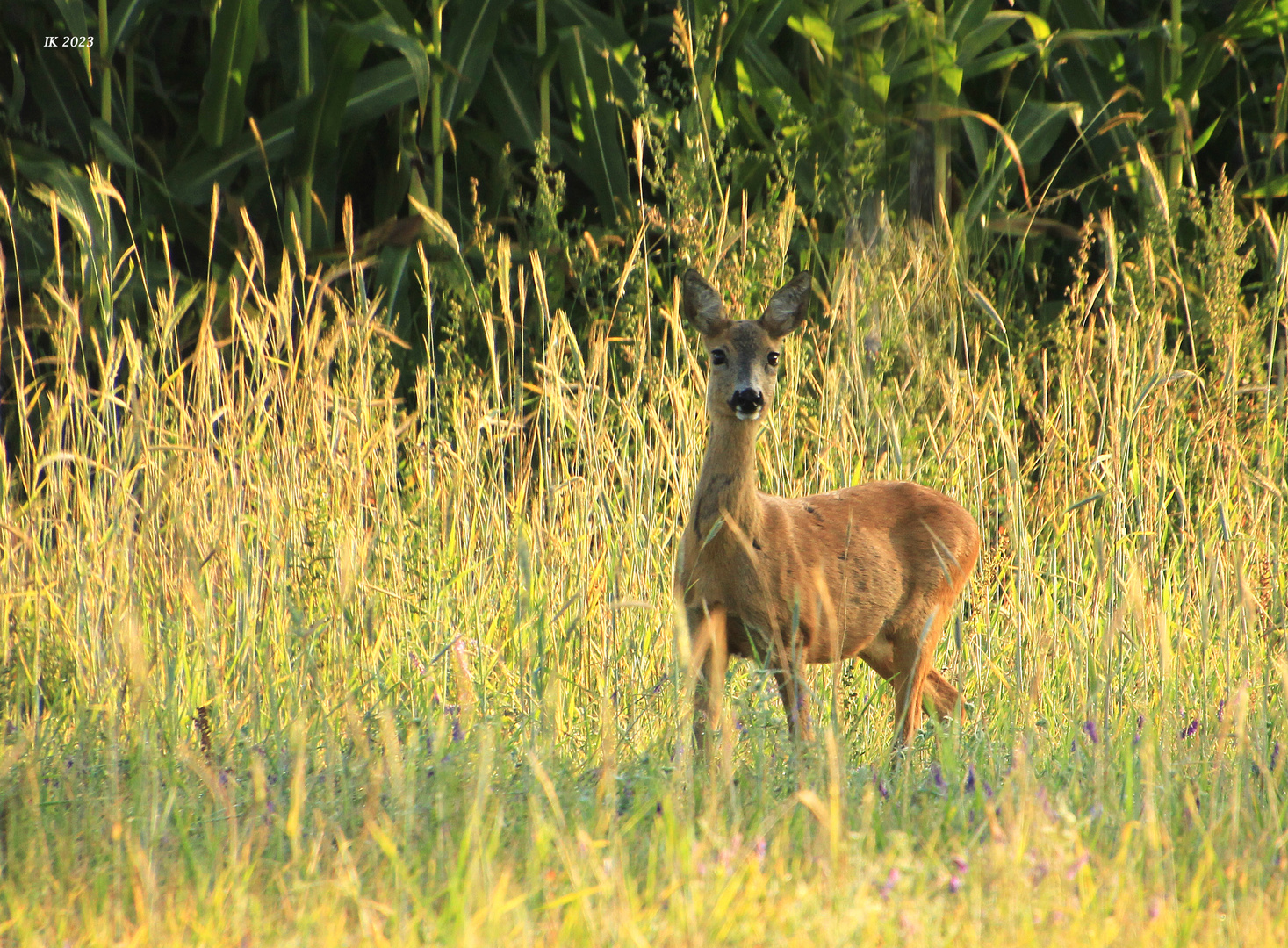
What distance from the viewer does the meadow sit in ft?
7.65

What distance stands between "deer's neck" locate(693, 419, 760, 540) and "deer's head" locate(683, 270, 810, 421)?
2.8 inches

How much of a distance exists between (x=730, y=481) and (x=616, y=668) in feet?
2.15

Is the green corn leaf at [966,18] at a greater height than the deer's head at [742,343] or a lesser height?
greater

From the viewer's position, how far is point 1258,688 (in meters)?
3.72

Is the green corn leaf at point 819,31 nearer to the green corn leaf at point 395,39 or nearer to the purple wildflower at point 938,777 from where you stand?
the green corn leaf at point 395,39

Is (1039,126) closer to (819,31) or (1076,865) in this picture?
(819,31)

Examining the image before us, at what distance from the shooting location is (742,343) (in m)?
3.85

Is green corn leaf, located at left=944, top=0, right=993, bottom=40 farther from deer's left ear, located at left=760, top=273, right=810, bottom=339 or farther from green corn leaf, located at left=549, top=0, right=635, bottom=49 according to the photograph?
deer's left ear, located at left=760, top=273, right=810, bottom=339

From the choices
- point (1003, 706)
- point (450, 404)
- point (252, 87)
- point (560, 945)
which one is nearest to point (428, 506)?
point (450, 404)

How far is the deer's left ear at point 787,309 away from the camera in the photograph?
3.96 m

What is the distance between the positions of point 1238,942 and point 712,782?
981 mm

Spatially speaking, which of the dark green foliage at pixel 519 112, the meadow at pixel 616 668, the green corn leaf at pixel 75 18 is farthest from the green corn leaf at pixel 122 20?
the meadow at pixel 616 668

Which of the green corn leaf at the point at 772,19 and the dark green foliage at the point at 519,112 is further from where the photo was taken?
the green corn leaf at the point at 772,19

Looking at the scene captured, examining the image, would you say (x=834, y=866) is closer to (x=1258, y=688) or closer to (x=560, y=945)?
(x=560, y=945)
